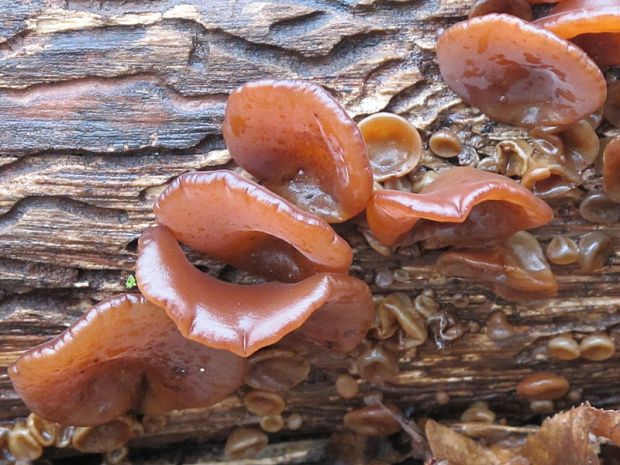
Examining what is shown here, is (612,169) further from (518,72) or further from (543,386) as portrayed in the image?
(543,386)

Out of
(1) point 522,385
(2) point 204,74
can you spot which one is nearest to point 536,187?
(1) point 522,385

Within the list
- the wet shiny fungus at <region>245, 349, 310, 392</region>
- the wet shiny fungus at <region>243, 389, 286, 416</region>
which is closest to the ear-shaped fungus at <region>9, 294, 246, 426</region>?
the wet shiny fungus at <region>245, 349, 310, 392</region>

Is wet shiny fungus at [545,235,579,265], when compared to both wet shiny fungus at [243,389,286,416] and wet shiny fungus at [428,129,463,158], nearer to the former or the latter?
wet shiny fungus at [428,129,463,158]

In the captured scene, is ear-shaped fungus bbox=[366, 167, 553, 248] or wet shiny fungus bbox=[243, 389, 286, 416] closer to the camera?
ear-shaped fungus bbox=[366, 167, 553, 248]

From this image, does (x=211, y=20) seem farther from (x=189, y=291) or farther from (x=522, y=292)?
(x=522, y=292)

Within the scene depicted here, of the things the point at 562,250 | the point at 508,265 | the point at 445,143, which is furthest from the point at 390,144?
the point at 562,250
